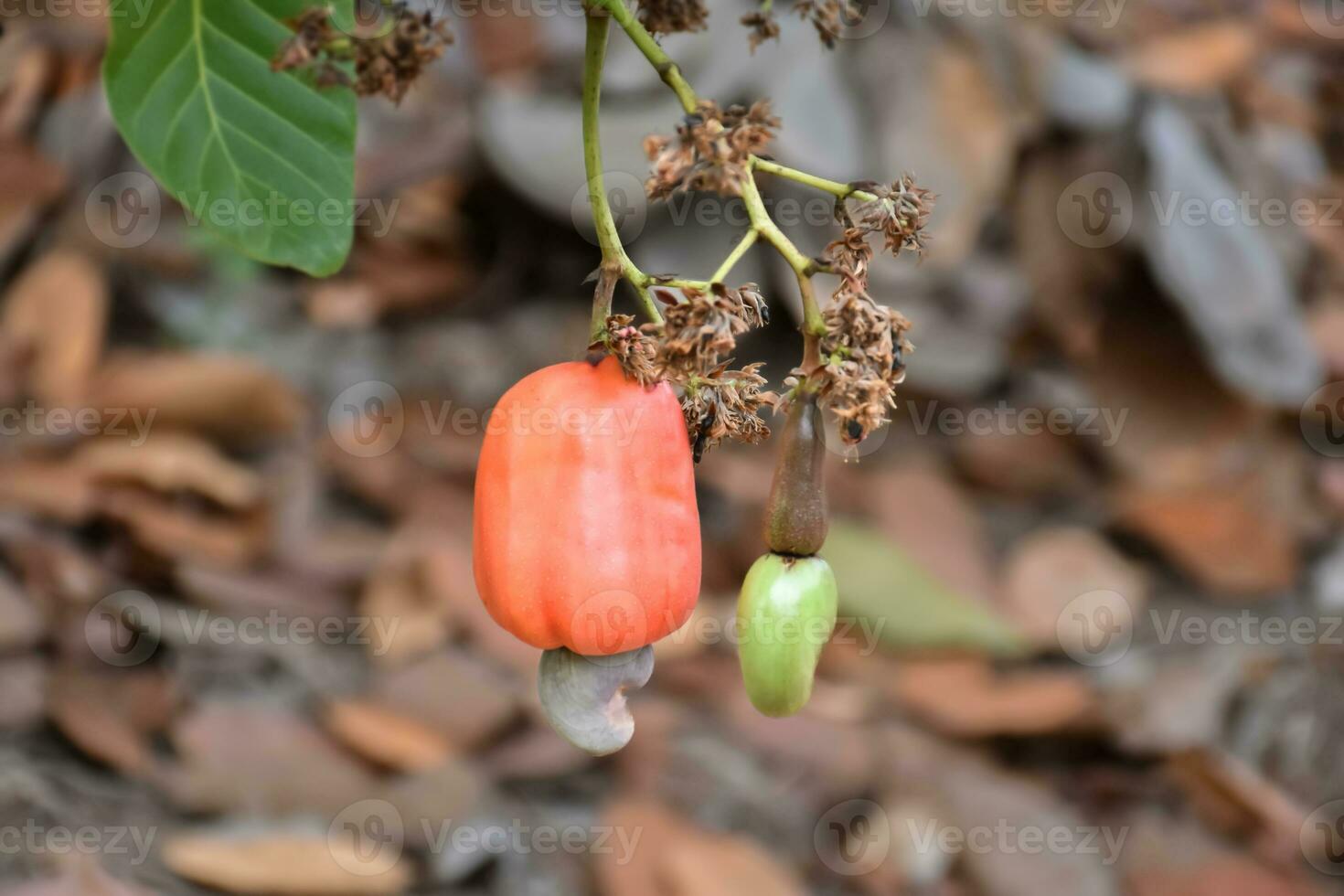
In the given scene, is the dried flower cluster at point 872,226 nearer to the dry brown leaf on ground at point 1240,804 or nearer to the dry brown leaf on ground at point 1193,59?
the dry brown leaf on ground at point 1240,804

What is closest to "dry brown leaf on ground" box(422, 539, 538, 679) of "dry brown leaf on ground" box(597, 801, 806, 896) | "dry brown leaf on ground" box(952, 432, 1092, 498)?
"dry brown leaf on ground" box(597, 801, 806, 896)

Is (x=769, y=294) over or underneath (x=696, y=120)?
underneath

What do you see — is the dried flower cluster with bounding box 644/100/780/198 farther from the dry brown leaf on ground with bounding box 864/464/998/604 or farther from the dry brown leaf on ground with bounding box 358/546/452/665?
the dry brown leaf on ground with bounding box 864/464/998/604

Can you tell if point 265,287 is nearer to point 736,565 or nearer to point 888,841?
point 736,565

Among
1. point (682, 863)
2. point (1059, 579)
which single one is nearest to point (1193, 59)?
point (1059, 579)

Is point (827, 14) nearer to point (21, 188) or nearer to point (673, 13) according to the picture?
point (673, 13)

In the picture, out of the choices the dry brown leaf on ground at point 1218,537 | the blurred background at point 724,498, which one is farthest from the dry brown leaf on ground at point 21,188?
the dry brown leaf on ground at point 1218,537

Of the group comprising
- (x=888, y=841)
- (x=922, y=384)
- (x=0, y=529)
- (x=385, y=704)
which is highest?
(x=922, y=384)

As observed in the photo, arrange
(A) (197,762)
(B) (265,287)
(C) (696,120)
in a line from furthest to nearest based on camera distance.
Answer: (B) (265,287) → (A) (197,762) → (C) (696,120)

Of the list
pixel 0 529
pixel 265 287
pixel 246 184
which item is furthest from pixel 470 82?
pixel 246 184
